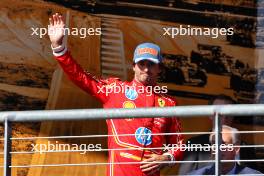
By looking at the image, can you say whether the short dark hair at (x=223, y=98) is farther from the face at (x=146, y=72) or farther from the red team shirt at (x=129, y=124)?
the face at (x=146, y=72)

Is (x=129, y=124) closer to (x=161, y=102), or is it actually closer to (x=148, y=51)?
→ (x=161, y=102)

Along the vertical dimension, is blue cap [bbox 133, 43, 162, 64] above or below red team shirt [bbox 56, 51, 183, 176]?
above

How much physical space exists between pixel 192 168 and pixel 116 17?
116 cm

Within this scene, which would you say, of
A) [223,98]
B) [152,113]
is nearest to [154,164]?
[152,113]

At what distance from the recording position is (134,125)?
15.5ft

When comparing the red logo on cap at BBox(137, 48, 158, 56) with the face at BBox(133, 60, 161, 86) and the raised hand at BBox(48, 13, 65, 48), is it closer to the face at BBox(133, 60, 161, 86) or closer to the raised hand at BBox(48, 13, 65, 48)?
the face at BBox(133, 60, 161, 86)

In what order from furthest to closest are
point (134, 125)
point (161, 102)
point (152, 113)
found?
point (161, 102)
point (134, 125)
point (152, 113)

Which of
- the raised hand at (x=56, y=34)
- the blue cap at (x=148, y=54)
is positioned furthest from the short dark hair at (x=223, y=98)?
the raised hand at (x=56, y=34)

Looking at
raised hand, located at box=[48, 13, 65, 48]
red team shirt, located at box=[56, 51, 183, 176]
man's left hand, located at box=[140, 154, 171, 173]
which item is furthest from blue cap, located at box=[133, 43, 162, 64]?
man's left hand, located at box=[140, 154, 171, 173]

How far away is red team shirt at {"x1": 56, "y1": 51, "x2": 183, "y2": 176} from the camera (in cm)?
465

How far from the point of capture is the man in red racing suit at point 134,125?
4.62 m

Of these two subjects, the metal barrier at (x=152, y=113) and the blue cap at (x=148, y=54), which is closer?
the metal barrier at (x=152, y=113)

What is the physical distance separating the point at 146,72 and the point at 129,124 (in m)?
0.28

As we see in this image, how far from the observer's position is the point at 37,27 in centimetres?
573
